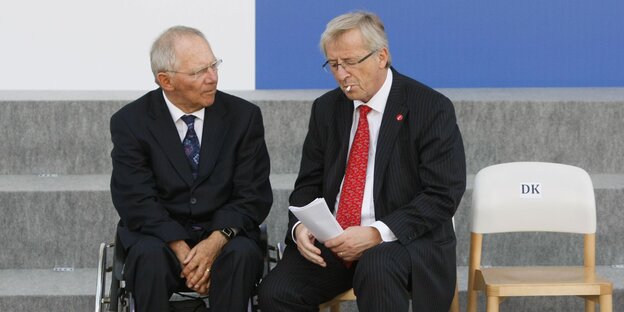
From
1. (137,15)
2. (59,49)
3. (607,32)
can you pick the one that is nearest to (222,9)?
(137,15)

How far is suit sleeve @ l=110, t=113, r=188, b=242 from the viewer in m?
3.70

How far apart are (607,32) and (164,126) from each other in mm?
2467

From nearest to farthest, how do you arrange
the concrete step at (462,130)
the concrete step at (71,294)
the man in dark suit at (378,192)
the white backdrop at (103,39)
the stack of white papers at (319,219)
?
the stack of white papers at (319,219), the man in dark suit at (378,192), the concrete step at (71,294), the concrete step at (462,130), the white backdrop at (103,39)

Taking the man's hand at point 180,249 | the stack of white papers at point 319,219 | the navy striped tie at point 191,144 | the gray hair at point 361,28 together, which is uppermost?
the gray hair at point 361,28

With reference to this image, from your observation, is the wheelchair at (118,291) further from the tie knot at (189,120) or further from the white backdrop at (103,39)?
the white backdrop at (103,39)

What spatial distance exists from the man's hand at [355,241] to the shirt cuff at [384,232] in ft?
0.04

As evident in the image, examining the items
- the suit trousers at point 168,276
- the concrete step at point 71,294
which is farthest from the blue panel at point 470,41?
the suit trousers at point 168,276

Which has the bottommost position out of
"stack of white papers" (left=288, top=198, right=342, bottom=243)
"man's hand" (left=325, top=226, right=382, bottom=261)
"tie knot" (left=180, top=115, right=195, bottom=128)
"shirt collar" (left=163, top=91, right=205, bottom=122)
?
"man's hand" (left=325, top=226, right=382, bottom=261)

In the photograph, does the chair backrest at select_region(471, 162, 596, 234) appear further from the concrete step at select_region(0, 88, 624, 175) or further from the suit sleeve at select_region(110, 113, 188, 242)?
the suit sleeve at select_region(110, 113, 188, 242)

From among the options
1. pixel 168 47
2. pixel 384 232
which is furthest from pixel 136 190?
pixel 384 232

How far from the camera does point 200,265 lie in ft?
11.9

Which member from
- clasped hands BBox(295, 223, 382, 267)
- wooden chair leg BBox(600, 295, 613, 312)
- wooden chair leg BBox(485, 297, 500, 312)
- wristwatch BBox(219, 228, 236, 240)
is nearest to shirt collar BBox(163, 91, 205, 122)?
wristwatch BBox(219, 228, 236, 240)

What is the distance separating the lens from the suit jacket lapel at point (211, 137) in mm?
3781

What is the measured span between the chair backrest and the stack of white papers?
0.66 metres
